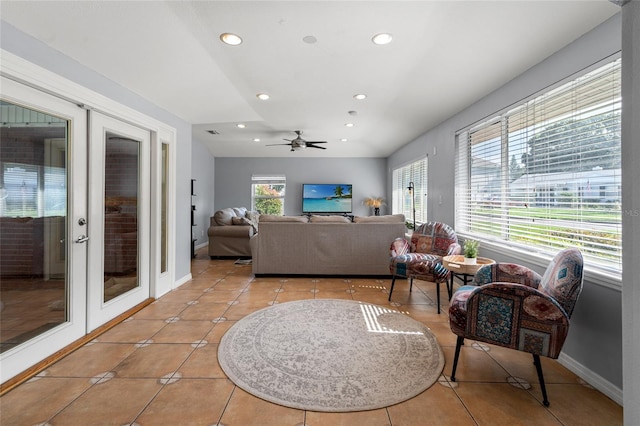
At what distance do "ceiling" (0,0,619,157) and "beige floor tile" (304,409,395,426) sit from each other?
2495 mm

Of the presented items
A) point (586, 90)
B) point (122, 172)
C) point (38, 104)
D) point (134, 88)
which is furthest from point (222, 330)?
point (586, 90)

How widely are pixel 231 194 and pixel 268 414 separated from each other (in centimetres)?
715

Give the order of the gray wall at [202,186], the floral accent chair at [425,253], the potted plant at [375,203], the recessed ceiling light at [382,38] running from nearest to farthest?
1. the recessed ceiling light at [382,38]
2. the floral accent chair at [425,253]
3. the gray wall at [202,186]
4. the potted plant at [375,203]

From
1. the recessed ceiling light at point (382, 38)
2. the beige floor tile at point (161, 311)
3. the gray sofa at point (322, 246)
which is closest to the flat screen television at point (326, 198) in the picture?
the gray sofa at point (322, 246)

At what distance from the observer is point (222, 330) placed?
2.52 metres

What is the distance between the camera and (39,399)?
5.36 feet

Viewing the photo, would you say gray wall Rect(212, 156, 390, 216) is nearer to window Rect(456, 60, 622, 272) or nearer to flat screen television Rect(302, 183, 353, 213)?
flat screen television Rect(302, 183, 353, 213)

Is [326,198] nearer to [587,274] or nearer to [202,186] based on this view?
[202,186]

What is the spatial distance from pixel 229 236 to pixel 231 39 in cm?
378

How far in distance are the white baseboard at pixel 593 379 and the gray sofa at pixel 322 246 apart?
2.29 metres

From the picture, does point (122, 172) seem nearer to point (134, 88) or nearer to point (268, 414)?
point (134, 88)

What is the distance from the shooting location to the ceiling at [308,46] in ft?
6.18

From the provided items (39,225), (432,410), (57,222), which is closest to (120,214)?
(57,222)

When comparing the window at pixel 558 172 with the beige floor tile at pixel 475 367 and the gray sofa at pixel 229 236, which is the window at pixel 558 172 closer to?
the beige floor tile at pixel 475 367
